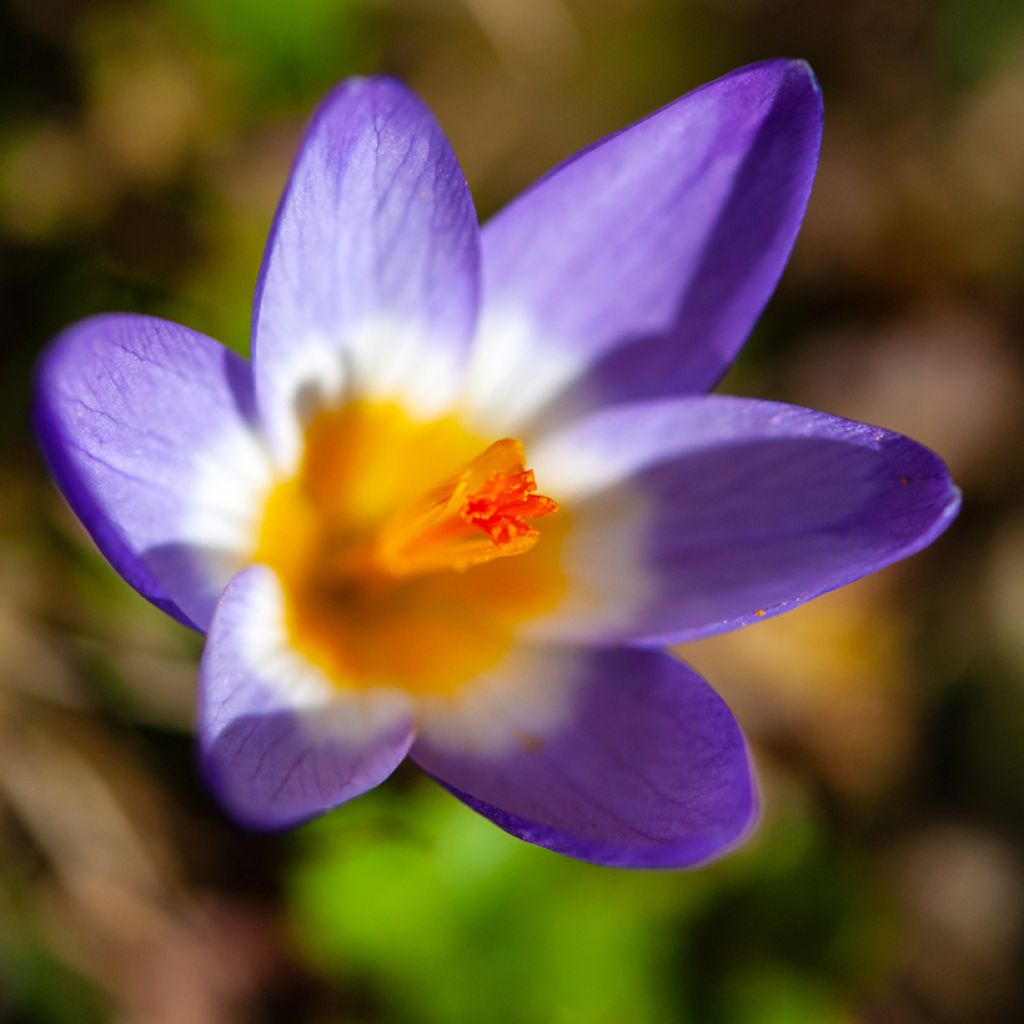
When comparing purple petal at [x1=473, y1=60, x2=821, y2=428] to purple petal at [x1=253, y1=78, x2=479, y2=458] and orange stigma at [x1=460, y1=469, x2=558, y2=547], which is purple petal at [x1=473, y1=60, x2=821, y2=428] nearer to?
purple petal at [x1=253, y1=78, x2=479, y2=458]

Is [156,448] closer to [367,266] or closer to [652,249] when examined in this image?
[367,266]

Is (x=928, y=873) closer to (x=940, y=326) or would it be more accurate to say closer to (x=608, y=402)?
(x=940, y=326)

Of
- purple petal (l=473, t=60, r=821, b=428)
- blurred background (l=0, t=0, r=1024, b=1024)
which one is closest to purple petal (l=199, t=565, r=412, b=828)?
purple petal (l=473, t=60, r=821, b=428)

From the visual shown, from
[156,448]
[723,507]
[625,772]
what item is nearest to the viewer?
[156,448]

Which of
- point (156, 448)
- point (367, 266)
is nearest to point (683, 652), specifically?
point (367, 266)

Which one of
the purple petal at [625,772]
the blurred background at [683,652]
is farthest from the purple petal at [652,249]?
the blurred background at [683,652]

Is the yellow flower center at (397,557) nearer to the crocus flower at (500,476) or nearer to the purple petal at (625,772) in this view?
the crocus flower at (500,476)

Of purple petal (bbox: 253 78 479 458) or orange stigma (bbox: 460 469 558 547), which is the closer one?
purple petal (bbox: 253 78 479 458)
